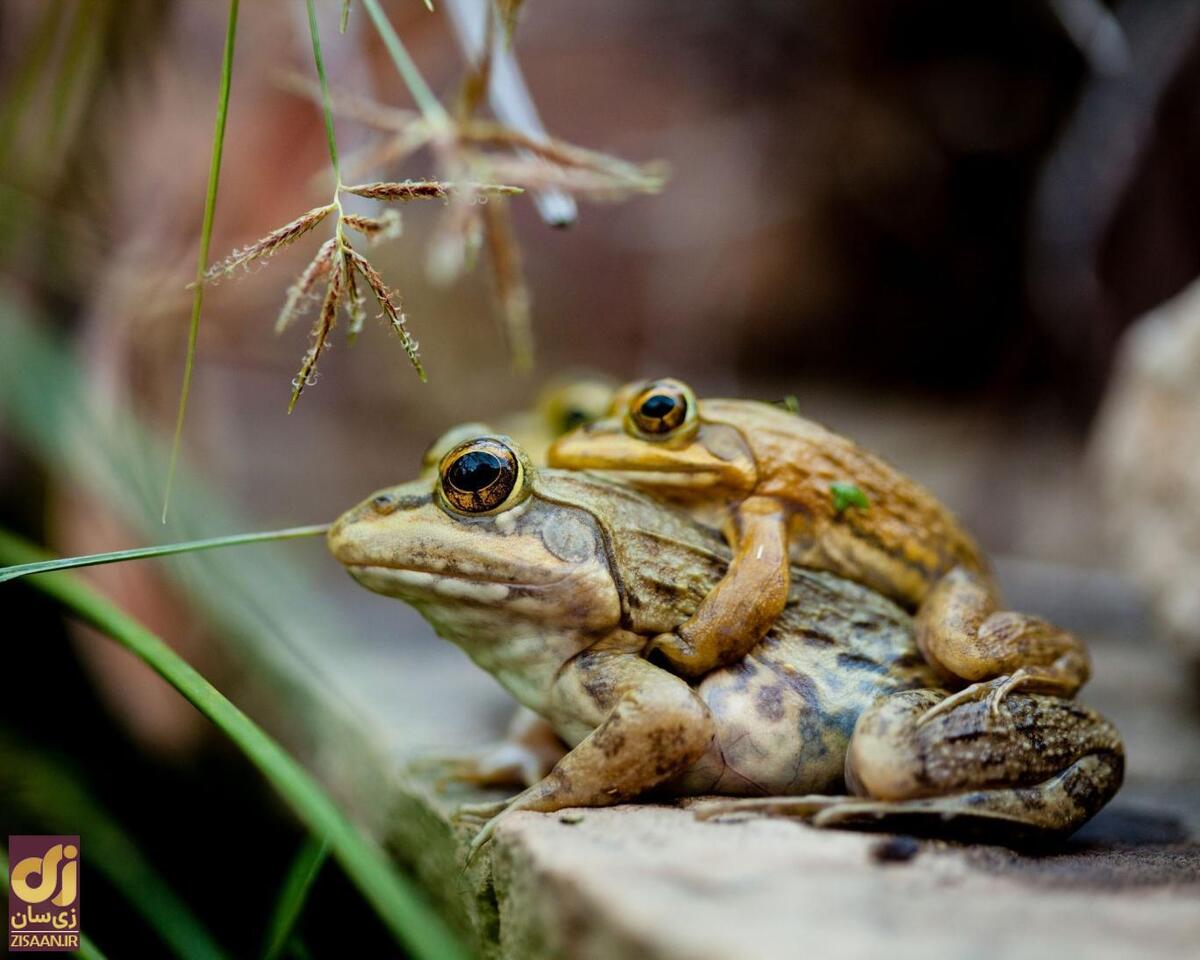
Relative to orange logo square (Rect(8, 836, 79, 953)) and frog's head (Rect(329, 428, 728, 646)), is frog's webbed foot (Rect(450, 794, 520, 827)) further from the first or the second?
orange logo square (Rect(8, 836, 79, 953))

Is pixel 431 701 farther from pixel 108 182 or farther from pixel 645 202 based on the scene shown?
pixel 645 202

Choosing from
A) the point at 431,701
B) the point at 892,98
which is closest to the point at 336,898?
the point at 431,701

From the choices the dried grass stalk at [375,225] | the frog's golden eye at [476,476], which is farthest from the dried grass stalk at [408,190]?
the frog's golden eye at [476,476]

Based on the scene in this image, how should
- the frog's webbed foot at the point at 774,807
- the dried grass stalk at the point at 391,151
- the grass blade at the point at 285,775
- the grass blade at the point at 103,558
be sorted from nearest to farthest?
the grass blade at the point at 285,775 < the grass blade at the point at 103,558 < the frog's webbed foot at the point at 774,807 < the dried grass stalk at the point at 391,151

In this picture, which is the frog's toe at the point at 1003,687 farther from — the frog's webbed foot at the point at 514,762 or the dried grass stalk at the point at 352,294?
the dried grass stalk at the point at 352,294

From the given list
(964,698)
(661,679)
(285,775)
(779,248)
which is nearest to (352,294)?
(285,775)

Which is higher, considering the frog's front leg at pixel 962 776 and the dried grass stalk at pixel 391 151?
the dried grass stalk at pixel 391 151
